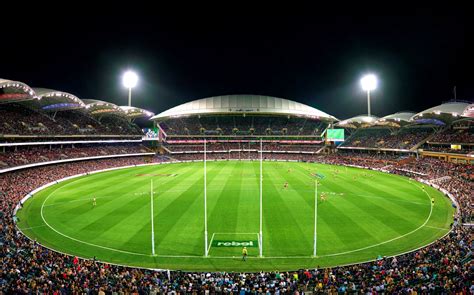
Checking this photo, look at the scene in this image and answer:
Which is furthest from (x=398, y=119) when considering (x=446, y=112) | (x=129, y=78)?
(x=129, y=78)

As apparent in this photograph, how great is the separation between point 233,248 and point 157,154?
80182 millimetres

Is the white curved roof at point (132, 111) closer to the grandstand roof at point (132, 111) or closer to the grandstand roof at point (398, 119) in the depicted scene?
the grandstand roof at point (132, 111)

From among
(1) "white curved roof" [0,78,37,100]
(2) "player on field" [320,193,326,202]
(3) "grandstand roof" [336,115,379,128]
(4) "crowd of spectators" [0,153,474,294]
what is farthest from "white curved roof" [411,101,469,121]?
(1) "white curved roof" [0,78,37,100]

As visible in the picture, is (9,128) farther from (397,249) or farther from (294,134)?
(294,134)

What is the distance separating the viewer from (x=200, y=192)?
43.9 meters

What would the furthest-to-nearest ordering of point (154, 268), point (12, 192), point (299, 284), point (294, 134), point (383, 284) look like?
point (294, 134)
point (12, 192)
point (154, 268)
point (299, 284)
point (383, 284)

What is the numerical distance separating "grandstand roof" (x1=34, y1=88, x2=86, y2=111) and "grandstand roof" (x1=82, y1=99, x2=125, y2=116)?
5.41 metres

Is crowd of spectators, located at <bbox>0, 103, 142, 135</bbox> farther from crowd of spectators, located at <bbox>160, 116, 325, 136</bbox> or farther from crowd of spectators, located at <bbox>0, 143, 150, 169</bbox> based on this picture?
crowd of spectators, located at <bbox>160, 116, 325, 136</bbox>

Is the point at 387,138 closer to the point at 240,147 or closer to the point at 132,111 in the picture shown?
the point at 240,147

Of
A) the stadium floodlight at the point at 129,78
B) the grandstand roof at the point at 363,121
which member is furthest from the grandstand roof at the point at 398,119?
the stadium floodlight at the point at 129,78

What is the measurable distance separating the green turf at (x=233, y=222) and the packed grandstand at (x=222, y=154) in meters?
2.14

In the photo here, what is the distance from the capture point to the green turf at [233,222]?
22.2 m

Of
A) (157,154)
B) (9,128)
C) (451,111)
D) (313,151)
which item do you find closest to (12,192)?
(9,128)

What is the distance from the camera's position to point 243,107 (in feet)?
359
